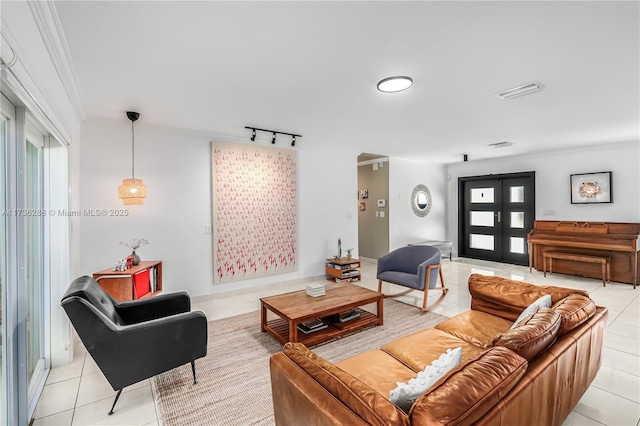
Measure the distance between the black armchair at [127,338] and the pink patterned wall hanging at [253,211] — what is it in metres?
2.11

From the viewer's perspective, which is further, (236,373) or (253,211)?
(253,211)

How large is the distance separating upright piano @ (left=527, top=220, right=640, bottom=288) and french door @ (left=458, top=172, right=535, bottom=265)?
1.97 feet

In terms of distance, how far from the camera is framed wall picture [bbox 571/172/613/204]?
538 centimetres

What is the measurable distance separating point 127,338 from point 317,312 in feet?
5.00

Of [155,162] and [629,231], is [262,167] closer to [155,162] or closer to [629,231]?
[155,162]

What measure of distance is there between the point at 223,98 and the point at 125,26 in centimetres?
118

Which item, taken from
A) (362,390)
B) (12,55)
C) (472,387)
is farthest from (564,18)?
(12,55)

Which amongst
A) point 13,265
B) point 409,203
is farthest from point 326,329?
point 409,203

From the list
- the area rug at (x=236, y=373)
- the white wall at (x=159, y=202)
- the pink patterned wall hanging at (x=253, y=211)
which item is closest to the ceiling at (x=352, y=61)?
the white wall at (x=159, y=202)

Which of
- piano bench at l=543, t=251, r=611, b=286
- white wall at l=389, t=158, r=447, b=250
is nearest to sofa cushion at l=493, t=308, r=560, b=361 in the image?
piano bench at l=543, t=251, r=611, b=286

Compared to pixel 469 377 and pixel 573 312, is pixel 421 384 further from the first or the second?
pixel 573 312

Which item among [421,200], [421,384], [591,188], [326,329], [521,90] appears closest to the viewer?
[421,384]

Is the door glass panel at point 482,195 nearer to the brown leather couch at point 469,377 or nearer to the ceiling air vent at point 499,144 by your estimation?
the ceiling air vent at point 499,144

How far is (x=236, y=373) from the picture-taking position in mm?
2438
